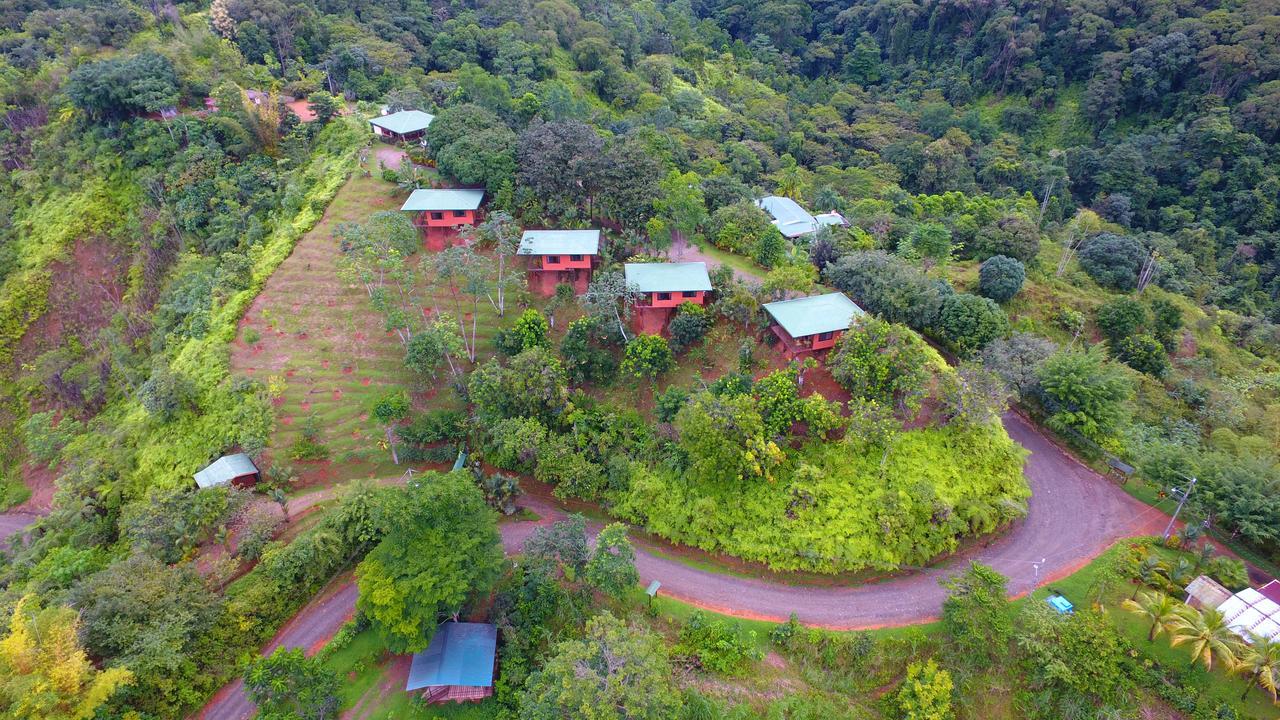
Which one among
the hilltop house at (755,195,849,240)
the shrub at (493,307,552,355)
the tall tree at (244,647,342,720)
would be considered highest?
the hilltop house at (755,195,849,240)

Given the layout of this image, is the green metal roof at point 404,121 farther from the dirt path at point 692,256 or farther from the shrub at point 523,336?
the shrub at point 523,336

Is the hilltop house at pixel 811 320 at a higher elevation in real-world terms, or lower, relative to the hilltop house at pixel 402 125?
lower

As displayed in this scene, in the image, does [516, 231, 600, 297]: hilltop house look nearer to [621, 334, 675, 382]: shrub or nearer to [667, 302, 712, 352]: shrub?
[667, 302, 712, 352]: shrub

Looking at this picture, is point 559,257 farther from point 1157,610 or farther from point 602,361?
point 1157,610

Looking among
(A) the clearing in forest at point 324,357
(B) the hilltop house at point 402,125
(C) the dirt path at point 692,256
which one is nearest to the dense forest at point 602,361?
(C) the dirt path at point 692,256

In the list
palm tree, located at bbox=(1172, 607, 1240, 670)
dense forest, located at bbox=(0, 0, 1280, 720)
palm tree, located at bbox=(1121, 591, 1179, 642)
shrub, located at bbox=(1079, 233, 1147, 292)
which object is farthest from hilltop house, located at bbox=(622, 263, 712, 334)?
shrub, located at bbox=(1079, 233, 1147, 292)

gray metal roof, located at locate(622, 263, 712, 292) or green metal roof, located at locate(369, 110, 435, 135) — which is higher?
green metal roof, located at locate(369, 110, 435, 135)

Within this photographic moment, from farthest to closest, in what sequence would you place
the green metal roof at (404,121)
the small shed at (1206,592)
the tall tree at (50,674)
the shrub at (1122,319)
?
the green metal roof at (404,121)
the shrub at (1122,319)
the small shed at (1206,592)
the tall tree at (50,674)

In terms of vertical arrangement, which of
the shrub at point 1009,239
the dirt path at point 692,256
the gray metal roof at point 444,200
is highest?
the shrub at point 1009,239
